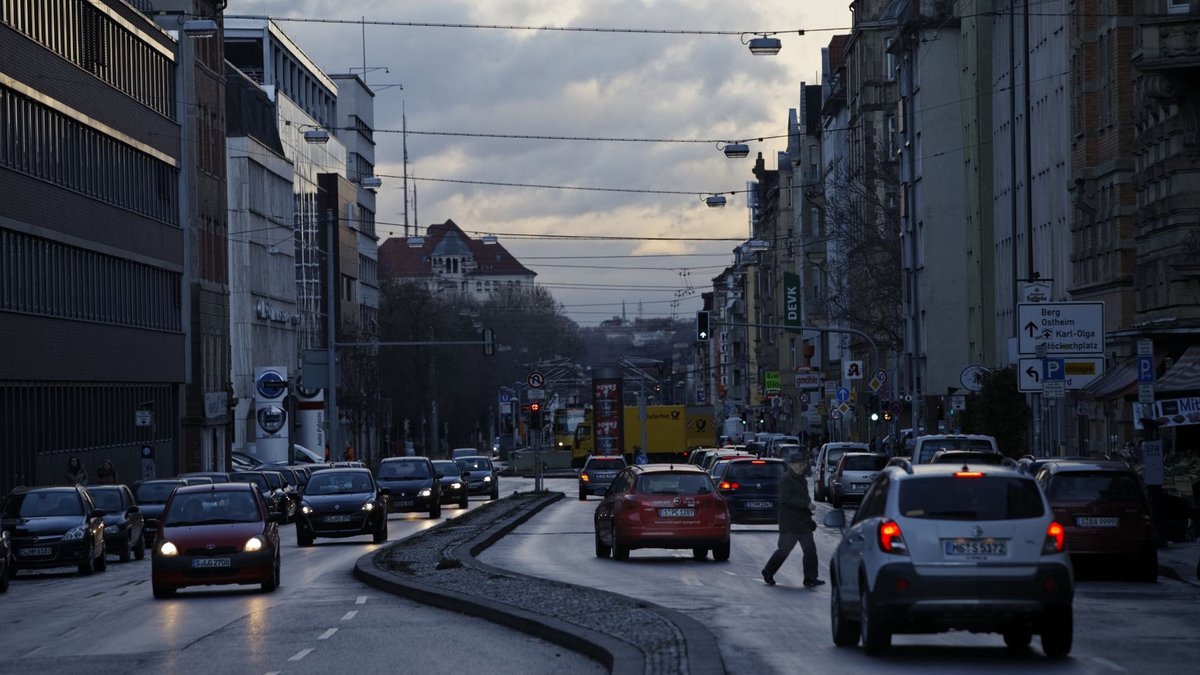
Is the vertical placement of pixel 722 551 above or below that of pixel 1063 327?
below

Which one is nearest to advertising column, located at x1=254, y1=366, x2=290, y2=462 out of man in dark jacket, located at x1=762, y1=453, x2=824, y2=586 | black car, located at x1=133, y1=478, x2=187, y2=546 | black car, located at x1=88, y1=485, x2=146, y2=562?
black car, located at x1=133, y1=478, x2=187, y2=546

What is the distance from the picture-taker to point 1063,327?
3569cm

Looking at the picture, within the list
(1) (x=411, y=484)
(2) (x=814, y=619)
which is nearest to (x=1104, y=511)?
(2) (x=814, y=619)

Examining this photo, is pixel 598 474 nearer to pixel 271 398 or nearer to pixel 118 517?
pixel 271 398

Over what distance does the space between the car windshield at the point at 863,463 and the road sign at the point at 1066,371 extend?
18740mm

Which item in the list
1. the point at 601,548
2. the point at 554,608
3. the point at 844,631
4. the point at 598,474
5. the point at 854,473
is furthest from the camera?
the point at 598,474

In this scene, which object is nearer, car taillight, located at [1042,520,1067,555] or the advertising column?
car taillight, located at [1042,520,1067,555]

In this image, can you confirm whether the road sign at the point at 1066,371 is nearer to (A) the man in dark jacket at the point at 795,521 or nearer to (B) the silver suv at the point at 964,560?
(A) the man in dark jacket at the point at 795,521

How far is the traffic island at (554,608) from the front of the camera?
16.0m

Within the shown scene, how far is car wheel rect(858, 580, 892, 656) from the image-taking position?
16312mm

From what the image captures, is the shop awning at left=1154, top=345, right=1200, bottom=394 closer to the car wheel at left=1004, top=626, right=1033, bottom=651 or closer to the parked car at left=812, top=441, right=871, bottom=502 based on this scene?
the parked car at left=812, top=441, right=871, bottom=502

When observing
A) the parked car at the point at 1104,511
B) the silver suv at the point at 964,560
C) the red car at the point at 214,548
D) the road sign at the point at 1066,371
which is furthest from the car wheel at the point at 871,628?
the road sign at the point at 1066,371

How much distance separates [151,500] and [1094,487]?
23.7m

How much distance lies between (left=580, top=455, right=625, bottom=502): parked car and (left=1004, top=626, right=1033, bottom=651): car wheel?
51.4 m
